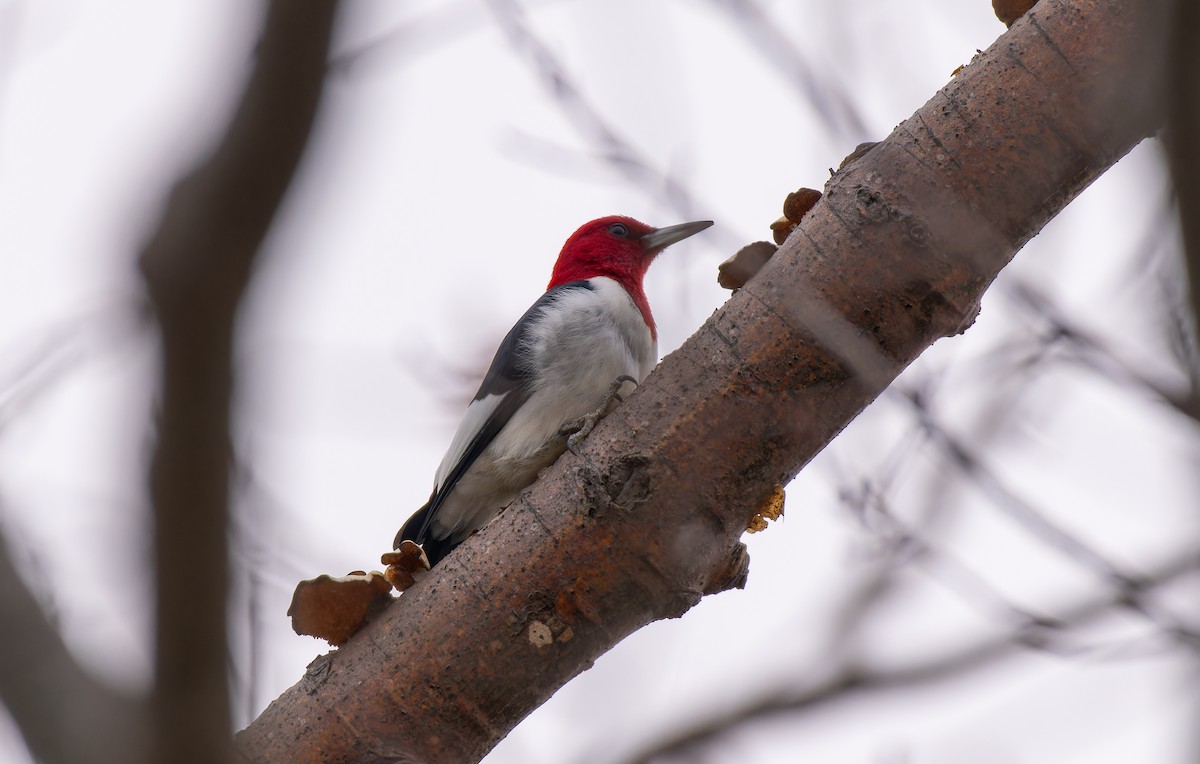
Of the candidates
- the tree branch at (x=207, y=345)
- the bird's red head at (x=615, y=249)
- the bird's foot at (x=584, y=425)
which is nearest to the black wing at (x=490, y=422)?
the bird's foot at (x=584, y=425)

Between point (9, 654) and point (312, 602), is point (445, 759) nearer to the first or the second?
point (312, 602)

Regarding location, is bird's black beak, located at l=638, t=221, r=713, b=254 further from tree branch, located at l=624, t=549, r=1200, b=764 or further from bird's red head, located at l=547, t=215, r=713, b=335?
tree branch, located at l=624, t=549, r=1200, b=764

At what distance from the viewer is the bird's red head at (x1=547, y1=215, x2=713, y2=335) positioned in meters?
5.37

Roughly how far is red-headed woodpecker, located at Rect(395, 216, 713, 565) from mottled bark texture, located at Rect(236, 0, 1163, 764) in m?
1.08

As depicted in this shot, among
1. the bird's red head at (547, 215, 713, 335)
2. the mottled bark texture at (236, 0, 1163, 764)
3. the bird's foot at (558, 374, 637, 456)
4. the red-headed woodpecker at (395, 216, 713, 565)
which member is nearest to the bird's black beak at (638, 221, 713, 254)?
the bird's red head at (547, 215, 713, 335)

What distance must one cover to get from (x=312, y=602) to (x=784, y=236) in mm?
1379

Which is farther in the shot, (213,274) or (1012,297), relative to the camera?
(1012,297)

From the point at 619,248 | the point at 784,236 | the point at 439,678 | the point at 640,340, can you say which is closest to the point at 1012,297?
the point at 784,236

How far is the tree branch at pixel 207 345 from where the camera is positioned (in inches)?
44.8

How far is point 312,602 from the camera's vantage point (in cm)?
261

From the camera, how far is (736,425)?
244cm

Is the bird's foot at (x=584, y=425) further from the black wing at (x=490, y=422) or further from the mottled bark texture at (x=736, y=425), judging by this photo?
the black wing at (x=490, y=422)

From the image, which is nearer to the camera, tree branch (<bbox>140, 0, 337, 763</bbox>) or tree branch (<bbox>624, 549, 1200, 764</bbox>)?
tree branch (<bbox>140, 0, 337, 763</bbox>)

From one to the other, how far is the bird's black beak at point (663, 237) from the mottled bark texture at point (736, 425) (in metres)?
2.77
